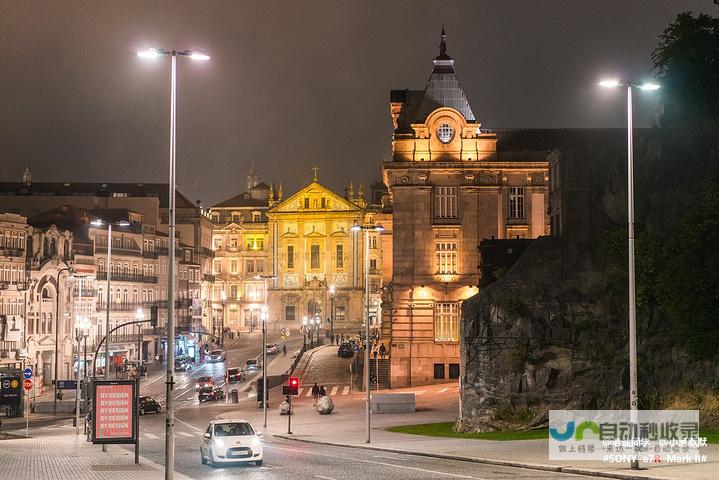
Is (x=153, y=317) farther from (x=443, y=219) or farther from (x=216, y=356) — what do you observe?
(x=216, y=356)

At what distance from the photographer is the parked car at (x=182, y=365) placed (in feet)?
359

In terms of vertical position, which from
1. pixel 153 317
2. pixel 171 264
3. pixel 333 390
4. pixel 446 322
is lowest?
pixel 333 390

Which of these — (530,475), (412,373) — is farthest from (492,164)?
(530,475)

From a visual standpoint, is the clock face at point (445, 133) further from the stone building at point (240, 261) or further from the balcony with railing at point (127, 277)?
the stone building at point (240, 261)

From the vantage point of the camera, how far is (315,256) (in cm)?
17150

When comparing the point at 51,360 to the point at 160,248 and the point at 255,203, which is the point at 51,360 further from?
the point at 255,203

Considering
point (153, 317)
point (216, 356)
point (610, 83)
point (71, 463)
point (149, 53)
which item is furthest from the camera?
point (216, 356)

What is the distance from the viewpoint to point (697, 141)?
47.1m

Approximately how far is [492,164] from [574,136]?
38.1ft

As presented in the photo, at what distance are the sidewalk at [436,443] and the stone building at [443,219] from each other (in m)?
5.14

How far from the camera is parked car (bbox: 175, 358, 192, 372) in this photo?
10934 cm

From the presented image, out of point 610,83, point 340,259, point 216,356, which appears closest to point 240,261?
point 340,259

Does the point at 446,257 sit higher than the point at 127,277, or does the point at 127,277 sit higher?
the point at 446,257

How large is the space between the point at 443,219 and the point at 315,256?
85519 millimetres
